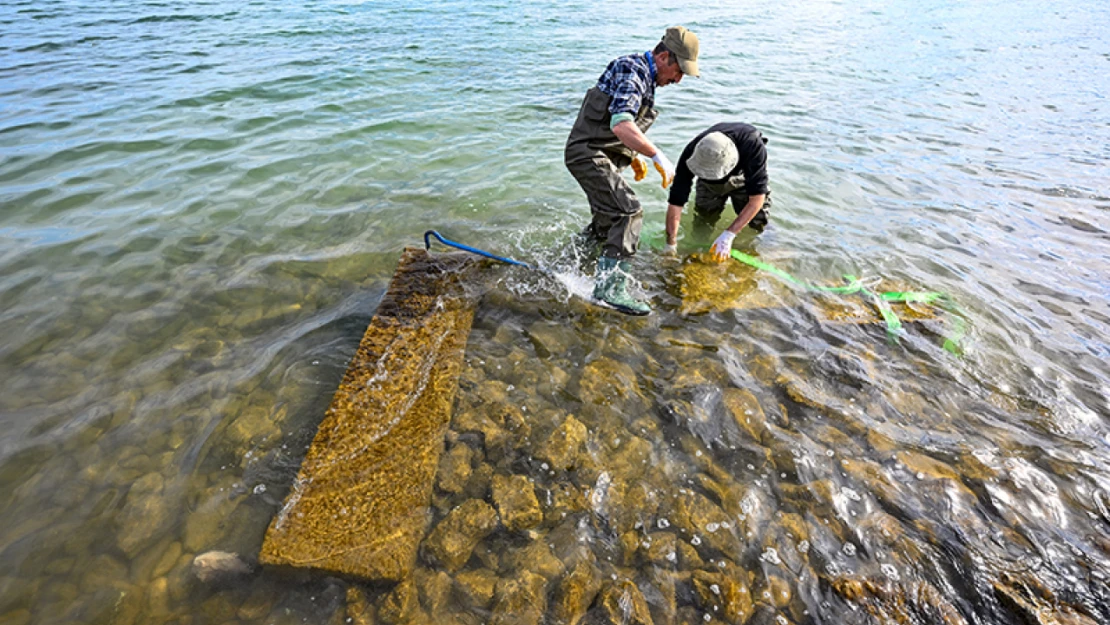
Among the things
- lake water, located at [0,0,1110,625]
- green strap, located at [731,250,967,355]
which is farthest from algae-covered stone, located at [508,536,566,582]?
green strap, located at [731,250,967,355]

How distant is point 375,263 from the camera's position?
16.1 feet

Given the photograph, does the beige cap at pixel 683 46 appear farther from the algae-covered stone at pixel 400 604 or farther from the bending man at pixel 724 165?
the algae-covered stone at pixel 400 604

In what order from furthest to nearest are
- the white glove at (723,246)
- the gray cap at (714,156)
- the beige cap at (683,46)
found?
the white glove at (723,246) < the gray cap at (714,156) < the beige cap at (683,46)

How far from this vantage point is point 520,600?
2371 millimetres

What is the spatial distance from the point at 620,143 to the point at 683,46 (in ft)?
2.87

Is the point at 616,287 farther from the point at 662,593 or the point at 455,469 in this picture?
the point at 662,593

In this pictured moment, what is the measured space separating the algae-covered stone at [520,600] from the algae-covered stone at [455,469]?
581 millimetres

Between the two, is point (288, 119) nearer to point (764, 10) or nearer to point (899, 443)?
point (899, 443)

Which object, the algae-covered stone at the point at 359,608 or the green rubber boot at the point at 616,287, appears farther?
the green rubber boot at the point at 616,287

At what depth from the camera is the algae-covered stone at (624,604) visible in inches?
90.7

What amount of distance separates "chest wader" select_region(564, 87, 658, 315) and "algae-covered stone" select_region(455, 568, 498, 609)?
7.89 feet

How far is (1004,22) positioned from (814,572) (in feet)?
Result: 80.3

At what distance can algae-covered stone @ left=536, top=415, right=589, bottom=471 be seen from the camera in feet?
9.77

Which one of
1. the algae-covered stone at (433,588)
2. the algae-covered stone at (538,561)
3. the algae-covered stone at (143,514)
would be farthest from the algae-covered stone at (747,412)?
the algae-covered stone at (143,514)
